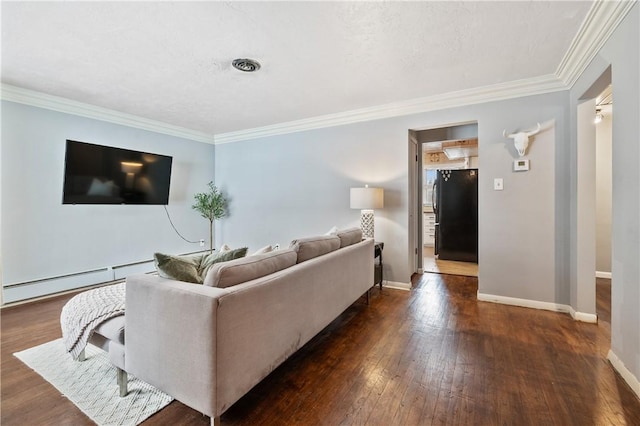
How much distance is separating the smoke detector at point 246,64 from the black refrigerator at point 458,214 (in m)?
3.98

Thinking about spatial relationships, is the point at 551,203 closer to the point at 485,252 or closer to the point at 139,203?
the point at 485,252

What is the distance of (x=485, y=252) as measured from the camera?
128 inches

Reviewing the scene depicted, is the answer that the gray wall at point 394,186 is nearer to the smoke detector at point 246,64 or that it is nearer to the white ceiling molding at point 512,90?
the white ceiling molding at point 512,90

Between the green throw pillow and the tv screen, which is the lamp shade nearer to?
the green throw pillow

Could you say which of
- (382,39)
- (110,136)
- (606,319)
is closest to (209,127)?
(110,136)

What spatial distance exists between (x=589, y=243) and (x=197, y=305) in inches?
132

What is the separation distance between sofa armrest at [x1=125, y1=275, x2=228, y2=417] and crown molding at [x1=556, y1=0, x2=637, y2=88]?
2.88 meters

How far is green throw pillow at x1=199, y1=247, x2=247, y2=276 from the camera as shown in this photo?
200 cm

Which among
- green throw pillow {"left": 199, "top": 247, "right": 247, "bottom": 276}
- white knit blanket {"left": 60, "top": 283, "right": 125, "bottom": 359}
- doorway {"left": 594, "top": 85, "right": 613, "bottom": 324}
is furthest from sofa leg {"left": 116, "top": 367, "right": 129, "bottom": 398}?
doorway {"left": 594, "top": 85, "right": 613, "bottom": 324}

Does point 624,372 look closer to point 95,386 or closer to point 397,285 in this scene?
point 397,285

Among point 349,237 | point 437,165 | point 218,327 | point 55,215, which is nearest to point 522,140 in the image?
point 349,237

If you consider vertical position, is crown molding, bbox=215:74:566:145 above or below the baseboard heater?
above

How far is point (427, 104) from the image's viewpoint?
3473mm

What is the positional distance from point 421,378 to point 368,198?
210cm
